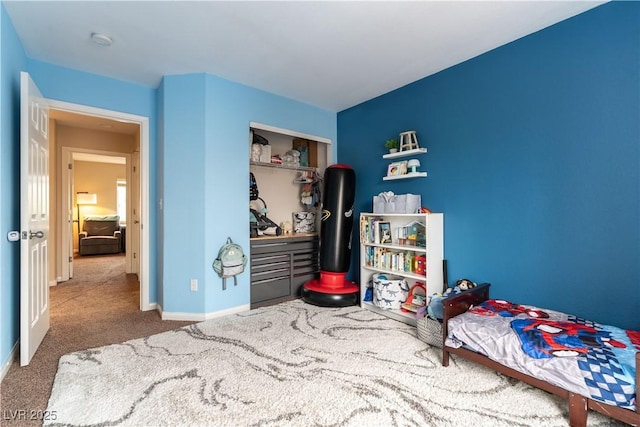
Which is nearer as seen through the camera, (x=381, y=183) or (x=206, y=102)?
(x=206, y=102)

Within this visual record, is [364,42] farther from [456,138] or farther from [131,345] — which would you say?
[131,345]

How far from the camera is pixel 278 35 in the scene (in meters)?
2.34

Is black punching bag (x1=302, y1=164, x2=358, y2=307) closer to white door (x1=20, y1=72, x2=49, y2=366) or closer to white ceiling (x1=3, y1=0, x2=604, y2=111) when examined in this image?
white ceiling (x1=3, y1=0, x2=604, y2=111)

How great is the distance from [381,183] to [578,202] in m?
1.82

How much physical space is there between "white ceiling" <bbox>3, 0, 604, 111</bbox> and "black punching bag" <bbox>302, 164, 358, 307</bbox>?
1.08 meters

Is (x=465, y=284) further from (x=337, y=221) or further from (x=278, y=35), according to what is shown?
(x=278, y=35)

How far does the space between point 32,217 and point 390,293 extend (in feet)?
9.95

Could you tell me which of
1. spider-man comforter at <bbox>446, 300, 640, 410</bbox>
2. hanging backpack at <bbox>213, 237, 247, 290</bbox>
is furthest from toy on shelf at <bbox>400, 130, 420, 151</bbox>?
hanging backpack at <bbox>213, 237, 247, 290</bbox>

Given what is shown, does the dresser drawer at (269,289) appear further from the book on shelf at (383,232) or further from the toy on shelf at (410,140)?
the toy on shelf at (410,140)

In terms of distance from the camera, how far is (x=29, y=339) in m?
2.06

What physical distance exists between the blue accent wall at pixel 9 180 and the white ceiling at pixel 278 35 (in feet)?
0.82

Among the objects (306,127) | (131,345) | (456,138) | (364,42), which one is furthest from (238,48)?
(131,345)

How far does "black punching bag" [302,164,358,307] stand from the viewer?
11.1 ft

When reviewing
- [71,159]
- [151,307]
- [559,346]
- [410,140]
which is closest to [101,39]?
[151,307]
